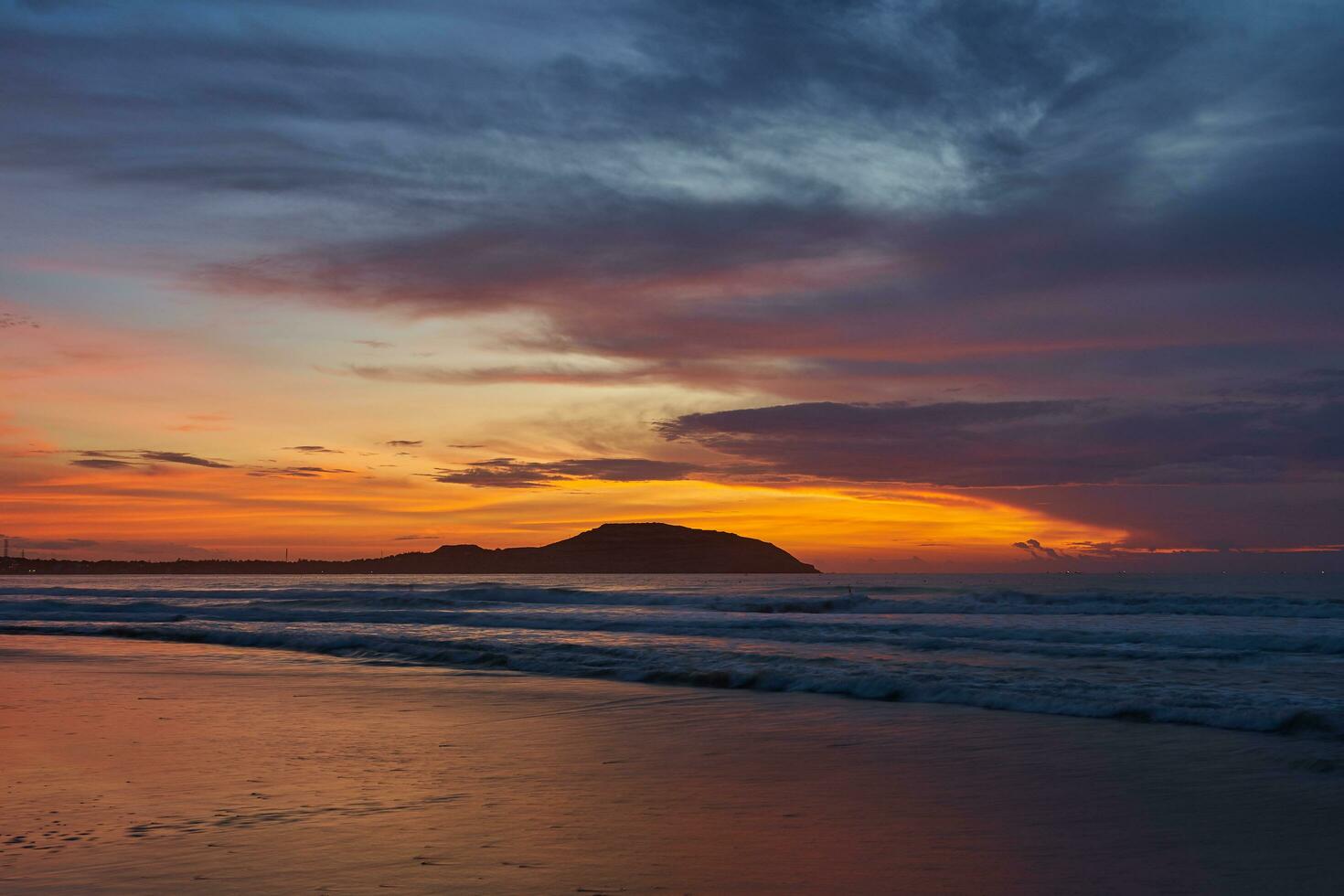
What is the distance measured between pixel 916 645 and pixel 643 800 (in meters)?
16.8

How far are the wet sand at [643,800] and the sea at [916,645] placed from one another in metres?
2.16

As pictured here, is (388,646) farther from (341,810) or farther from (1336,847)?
(1336,847)

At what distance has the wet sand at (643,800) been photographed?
6.29 meters

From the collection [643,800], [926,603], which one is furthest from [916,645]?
[926,603]

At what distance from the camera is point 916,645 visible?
79.2 ft

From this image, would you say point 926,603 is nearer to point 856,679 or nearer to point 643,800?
point 856,679

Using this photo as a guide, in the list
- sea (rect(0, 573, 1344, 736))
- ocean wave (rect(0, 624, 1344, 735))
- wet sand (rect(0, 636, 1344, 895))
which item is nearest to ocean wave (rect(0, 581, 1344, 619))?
sea (rect(0, 573, 1344, 736))

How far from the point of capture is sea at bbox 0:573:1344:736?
15.1m

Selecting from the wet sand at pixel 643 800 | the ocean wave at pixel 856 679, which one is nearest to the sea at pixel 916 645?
the ocean wave at pixel 856 679

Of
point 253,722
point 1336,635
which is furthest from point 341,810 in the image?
point 1336,635

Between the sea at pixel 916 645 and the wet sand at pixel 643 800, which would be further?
the sea at pixel 916 645

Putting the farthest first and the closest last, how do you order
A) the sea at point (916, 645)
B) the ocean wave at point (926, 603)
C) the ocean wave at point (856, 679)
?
the ocean wave at point (926, 603) < the sea at point (916, 645) < the ocean wave at point (856, 679)

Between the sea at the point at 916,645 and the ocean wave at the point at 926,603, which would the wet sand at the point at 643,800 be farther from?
the ocean wave at the point at 926,603

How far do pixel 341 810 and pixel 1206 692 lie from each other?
12.7m
